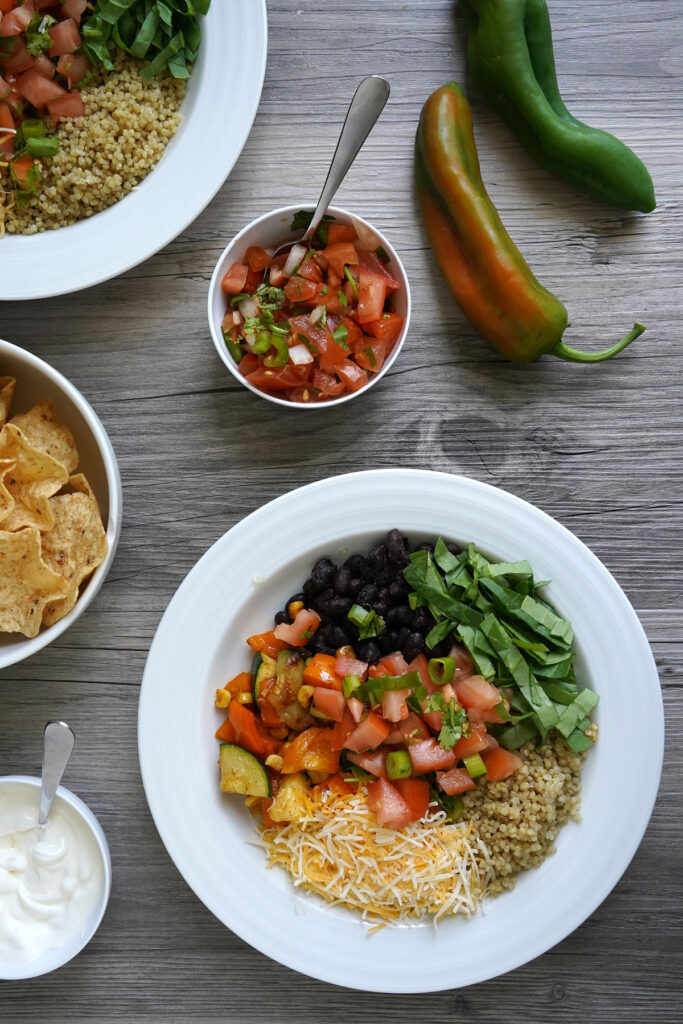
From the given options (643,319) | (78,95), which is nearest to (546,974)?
(643,319)

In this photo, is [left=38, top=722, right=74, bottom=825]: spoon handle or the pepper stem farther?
the pepper stem

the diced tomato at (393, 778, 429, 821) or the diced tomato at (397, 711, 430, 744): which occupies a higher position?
the diced tomato at (397, 711, 430, 744)

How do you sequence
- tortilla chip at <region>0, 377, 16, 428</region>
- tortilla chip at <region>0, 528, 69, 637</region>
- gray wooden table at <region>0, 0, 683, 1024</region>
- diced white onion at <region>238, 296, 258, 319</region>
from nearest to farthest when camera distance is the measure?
tortilla chip at <region>0, 528, 69, 637</region>
tortilla chip at <region>0, 377, 16, 428</region>
diced white onion at <region>238, 296, 258, 319</region>
gray wooden table at <region>0, 0, 683, 1024</region>

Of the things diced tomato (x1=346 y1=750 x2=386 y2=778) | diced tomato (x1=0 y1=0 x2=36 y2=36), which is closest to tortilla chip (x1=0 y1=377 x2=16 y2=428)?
diced tomato (x1=0 y1=0 x2=36 y2=36)

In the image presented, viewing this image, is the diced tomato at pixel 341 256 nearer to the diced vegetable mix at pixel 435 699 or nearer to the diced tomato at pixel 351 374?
the diced tomato at pixel 351 374

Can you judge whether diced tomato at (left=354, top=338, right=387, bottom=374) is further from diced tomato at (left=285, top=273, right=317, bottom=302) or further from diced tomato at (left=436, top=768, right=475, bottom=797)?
diced tomato at (left=436, top=768, right=475, bottom=797)

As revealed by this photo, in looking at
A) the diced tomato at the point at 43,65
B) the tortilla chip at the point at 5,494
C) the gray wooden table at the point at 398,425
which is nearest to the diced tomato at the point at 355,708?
the gray wooden table at the point at 398,425

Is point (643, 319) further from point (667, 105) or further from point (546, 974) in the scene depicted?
point (546, 974)

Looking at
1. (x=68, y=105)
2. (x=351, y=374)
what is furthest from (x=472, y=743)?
(x=68, y=105)
